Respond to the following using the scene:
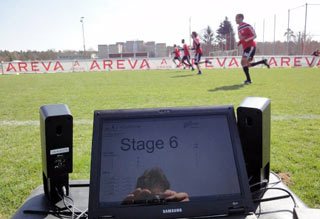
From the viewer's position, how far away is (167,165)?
135 cm

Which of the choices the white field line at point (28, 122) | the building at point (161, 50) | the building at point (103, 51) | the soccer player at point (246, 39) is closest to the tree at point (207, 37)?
the building at point (161, 50)

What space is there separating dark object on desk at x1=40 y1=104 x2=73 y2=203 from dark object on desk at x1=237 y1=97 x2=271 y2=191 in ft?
2.92

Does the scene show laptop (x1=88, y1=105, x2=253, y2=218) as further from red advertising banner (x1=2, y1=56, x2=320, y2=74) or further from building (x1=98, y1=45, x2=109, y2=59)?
building (x1=98, y1=45, x2=109, y2=59)

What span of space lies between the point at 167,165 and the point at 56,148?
602 millimetres

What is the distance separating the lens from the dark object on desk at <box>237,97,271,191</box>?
1.55m

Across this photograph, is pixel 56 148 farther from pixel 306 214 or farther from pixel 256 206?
pixel 306 214

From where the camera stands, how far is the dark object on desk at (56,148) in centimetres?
154

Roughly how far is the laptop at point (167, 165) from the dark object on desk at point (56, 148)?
0.30m

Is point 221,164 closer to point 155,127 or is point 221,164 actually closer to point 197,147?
point 197,147

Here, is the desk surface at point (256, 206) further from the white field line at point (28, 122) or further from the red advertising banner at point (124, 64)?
the red advertising banner at point (124, 64)

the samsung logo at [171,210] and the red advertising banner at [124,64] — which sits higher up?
the red advertising banner at [124,64]

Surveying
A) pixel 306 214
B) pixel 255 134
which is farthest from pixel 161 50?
pixel 306 214

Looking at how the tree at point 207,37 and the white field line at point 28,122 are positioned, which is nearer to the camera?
the white field line at point 28,122

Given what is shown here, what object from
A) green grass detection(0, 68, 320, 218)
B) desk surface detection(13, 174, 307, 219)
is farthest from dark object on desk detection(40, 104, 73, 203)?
green grass detection(0, 68, 320, 218)
